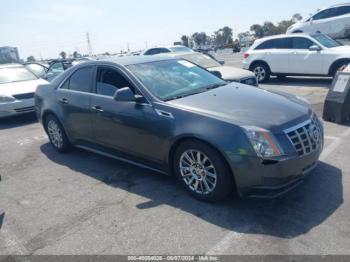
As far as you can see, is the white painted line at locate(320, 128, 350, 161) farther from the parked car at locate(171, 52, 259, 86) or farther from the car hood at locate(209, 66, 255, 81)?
the car hood at locate(209, 66, 255, 81)

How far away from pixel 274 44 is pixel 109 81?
879cm

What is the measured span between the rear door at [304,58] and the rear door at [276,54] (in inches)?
8.2

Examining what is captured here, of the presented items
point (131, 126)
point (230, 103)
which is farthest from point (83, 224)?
point (230, 103)

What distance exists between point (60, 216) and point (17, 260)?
2.61 feet

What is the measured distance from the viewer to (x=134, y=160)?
4.59m

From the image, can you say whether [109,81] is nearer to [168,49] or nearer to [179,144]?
[179,144]

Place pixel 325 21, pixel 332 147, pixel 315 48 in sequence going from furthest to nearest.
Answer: pixel 325 21 < pixel 315 48 < pixel 332 147

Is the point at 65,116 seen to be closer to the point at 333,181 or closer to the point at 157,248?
the point at 157,248

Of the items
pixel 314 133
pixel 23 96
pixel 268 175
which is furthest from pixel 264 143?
pixel 23 96

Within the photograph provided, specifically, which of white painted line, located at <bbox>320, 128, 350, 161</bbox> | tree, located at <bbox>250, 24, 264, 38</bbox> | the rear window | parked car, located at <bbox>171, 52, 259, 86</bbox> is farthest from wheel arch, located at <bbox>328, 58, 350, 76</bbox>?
tree, located at <bbox>250, 24, 264, 38</bbox>

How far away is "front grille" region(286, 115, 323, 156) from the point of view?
3490 millimetres

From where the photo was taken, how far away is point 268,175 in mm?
3352

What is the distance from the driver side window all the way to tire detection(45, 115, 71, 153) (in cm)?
137

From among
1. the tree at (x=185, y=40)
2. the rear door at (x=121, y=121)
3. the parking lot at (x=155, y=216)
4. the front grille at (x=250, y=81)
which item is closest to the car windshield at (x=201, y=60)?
the front grille at (x=250, y=81)
